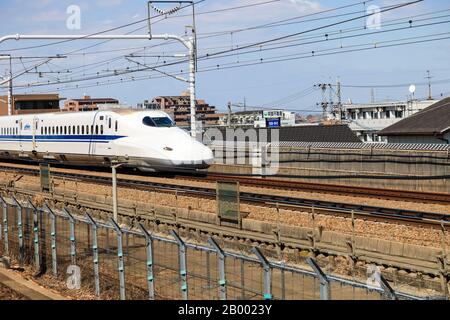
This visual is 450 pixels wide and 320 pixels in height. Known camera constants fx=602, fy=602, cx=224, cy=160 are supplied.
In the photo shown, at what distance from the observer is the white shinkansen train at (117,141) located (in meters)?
25.8

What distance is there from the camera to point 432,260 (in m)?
12.9

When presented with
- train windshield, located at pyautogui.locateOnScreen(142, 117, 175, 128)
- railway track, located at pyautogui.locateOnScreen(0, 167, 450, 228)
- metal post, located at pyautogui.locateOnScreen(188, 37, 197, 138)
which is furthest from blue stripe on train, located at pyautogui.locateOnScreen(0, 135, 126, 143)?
railway track, located at pyautogui.locateOnScreen(0, 167, 450, 228)

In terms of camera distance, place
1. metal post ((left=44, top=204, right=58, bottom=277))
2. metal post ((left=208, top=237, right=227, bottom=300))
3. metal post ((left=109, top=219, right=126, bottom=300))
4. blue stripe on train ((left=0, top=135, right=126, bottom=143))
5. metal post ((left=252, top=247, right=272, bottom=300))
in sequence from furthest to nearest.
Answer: blue stripe on train ((left=0, top=135, right=126, bottom=143)), metal post ((left=44, top=204, right=58, bottom=277)), metal post ((left=109, top=219, right=126, bottom=300)), metal post ((left=208, top=237, right=227, bottom=300)), metal post ((left=252, top=247, right=272, bottom=300))

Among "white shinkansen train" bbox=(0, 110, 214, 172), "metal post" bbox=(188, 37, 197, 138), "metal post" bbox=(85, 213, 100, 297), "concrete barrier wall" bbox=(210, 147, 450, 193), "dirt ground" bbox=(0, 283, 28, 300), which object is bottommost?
"dirt ground" bbox=(0, 283, 28, 300)

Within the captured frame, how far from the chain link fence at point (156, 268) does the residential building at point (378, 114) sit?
60969 mm

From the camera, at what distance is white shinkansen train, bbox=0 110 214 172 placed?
2580cm

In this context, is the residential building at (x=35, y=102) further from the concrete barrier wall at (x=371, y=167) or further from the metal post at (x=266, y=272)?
the metal post at (x=266, y=272)

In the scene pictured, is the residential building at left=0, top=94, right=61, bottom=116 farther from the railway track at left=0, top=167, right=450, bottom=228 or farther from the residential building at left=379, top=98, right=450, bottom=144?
the railway track at left=0, top=167, right=450, bottom=228

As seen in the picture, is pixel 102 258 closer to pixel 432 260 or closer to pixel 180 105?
pixel 432 260

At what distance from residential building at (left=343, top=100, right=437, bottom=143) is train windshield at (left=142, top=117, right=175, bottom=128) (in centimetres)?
4727

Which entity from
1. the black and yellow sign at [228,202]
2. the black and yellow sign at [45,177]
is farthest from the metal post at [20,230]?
the black and yellow sign at [45,177]

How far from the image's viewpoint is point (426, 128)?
121 feet
